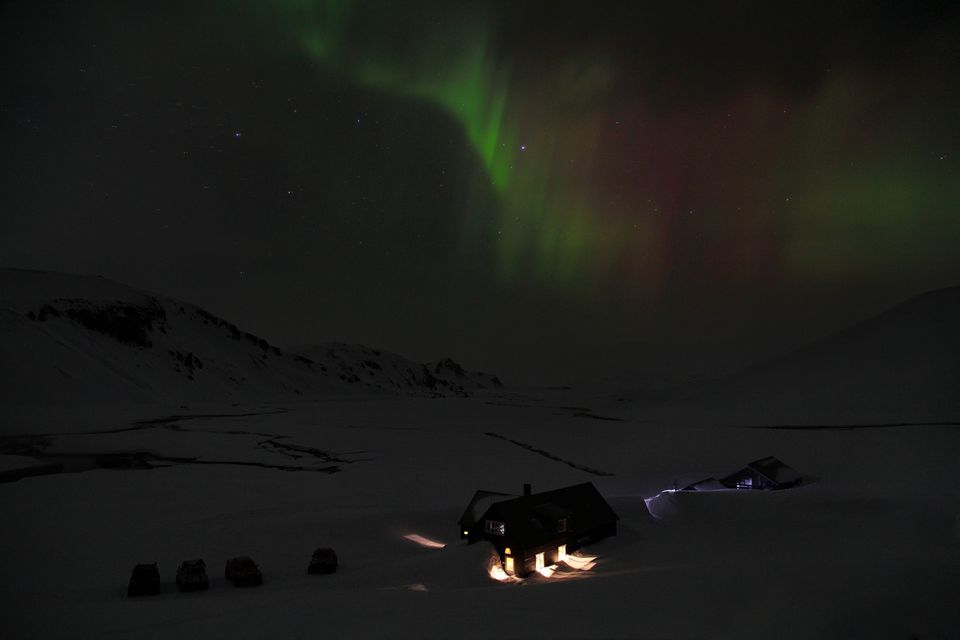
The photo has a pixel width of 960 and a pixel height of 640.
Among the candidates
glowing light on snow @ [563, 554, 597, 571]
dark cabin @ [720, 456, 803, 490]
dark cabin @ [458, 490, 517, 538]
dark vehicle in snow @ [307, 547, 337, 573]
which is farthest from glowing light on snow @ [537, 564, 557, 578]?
dark cabin @ [720, 456, 803, 490]

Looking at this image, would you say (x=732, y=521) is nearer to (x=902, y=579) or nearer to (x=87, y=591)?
(x=902, y=579)

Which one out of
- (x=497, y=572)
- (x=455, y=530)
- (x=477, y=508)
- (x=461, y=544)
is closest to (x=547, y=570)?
(x=497, y=572)

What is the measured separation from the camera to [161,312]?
14975 cm

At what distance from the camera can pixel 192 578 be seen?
18609 millimetres

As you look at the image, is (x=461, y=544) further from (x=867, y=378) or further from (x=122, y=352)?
(x=122, y=352)

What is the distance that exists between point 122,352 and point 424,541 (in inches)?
4446

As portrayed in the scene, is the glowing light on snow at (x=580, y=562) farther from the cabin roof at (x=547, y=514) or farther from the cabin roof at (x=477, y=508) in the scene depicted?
the cabin roof at (x=477, y=508)

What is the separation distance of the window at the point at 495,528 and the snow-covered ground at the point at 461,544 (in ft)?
3.56

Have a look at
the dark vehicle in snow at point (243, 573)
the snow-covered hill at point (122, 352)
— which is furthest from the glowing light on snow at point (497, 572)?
the snow-covered hill at point (122, 352)

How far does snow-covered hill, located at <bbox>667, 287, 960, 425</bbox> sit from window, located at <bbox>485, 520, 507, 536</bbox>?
204 ft

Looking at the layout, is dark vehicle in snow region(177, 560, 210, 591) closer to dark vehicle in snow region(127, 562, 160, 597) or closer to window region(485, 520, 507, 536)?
dark vehicle in snow region(127, 562, 160, 597)

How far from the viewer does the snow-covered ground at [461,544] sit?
39.5 ft

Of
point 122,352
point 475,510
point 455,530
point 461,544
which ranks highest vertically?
point 122,352

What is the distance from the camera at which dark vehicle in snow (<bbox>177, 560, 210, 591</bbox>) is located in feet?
60.6
